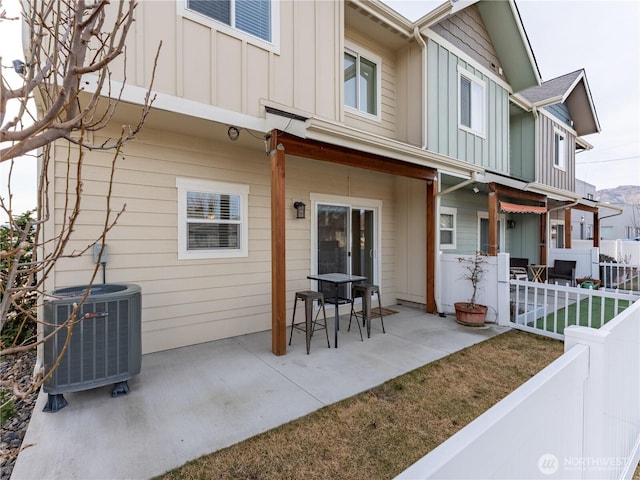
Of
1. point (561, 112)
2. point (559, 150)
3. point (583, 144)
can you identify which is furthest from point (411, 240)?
point (583, 144)

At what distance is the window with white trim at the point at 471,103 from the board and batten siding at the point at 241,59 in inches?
153

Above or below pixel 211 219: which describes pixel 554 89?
above

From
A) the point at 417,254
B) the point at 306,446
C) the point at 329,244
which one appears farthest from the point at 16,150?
the point at 417,254

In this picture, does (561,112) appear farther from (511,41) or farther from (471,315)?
(471,315)

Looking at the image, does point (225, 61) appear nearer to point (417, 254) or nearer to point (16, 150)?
point (16, 150)

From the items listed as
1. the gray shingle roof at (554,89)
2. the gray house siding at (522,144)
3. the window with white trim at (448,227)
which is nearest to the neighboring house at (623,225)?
the gray shingle roof at (554,89)

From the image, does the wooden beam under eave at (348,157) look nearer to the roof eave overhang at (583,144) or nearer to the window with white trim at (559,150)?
the window with white trim at (559,150)

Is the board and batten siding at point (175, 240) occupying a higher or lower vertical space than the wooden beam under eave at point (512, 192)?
lower

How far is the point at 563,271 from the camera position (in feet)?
30.6

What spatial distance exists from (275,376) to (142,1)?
15.3 feet

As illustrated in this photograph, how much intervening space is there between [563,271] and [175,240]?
10451 mm

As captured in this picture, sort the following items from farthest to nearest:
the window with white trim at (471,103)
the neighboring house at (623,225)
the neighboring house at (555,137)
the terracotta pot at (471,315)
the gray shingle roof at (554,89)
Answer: the neighboring house at (623,225)
the gray shingle roof at (554,89)
the neighboring house at (555,137)
the window with white trim at (471,103)
the terracotta pot at (471,315)

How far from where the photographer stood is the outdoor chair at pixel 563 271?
883cm

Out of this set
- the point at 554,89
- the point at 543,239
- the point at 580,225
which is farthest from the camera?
the point at 580,225
